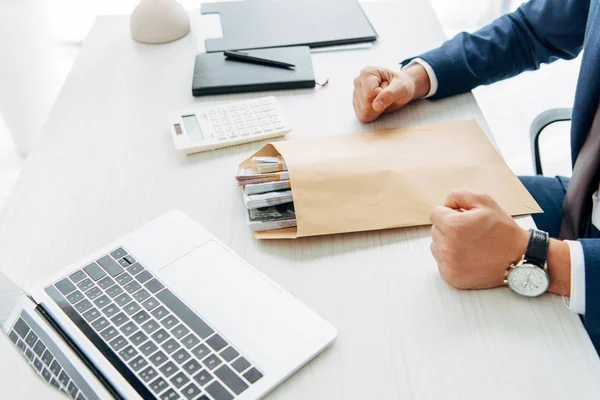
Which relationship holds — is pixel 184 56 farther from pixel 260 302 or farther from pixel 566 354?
pixel 566 354

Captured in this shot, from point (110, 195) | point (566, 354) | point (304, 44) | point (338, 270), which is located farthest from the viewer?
point (304, 44)

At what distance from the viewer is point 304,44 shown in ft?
3.63

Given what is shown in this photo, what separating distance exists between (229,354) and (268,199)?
0.76ft

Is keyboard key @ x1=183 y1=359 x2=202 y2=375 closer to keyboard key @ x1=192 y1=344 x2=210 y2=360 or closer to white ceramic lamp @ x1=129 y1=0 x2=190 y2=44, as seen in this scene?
keyboard key @ x1=192 y1=344 x2=210 y2=360

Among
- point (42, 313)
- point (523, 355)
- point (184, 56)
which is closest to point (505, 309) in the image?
point (523, 355)

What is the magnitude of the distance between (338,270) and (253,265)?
106 mm

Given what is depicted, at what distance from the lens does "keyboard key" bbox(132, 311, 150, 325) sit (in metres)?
0.59

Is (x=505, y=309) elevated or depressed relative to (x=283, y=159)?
depressed

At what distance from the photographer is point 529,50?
1.04 metres

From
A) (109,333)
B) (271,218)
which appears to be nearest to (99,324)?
(109,333)

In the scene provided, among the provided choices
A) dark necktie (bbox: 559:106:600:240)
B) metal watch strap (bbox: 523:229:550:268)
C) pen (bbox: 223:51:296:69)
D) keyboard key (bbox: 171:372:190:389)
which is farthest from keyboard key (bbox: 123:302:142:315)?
dark necktie (bbox: 559:106:600:240)

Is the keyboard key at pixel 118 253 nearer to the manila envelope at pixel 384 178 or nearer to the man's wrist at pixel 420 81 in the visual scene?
the manila envelope at pixel 384 178

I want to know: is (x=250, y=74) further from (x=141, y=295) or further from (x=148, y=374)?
(x=148, y=374)

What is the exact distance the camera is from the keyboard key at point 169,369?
537 mm
